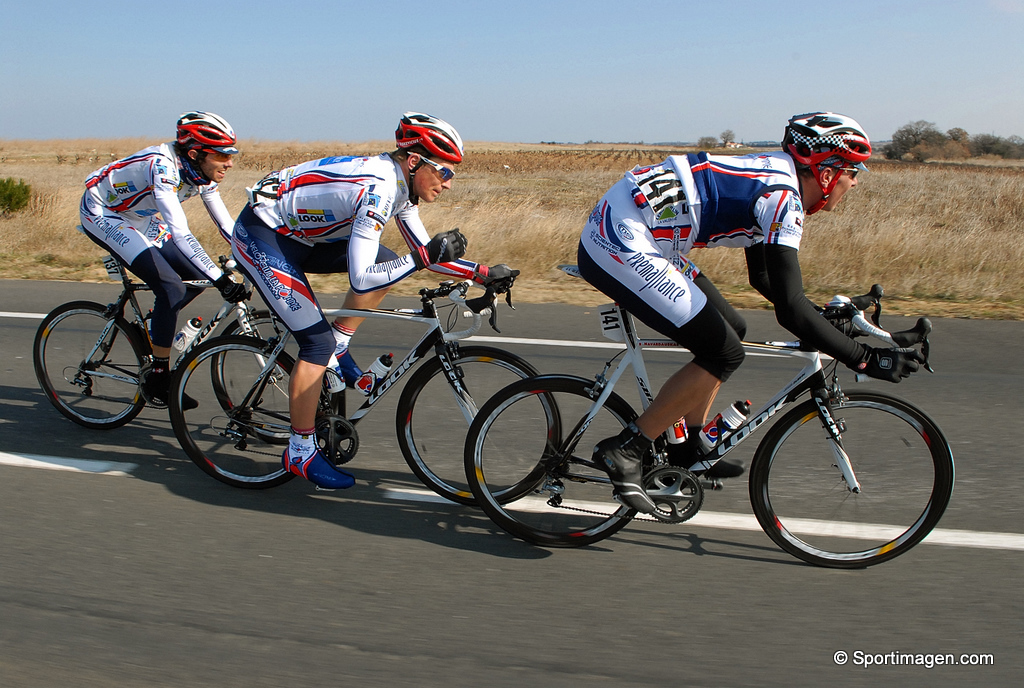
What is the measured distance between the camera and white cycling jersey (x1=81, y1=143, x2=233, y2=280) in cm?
505

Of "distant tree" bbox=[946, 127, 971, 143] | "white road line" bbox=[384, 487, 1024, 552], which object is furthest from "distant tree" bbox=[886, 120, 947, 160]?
"white road line" bbox=[384, 487, 1024, 552]

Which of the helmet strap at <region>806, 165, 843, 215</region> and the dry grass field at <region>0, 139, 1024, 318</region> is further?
the dry grass field at <region>0, 139, 1024, 318</region>

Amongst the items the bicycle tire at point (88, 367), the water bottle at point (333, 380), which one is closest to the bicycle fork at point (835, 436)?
the water bottle at point (333, 380)

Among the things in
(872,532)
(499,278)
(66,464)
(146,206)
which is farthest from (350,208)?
(872,532)

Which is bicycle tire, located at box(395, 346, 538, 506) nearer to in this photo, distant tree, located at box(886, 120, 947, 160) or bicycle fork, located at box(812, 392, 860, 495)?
bicycle fork, located at box(812, 392, 860, 495)

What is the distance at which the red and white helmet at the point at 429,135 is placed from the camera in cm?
403

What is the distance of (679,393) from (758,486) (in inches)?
22.0

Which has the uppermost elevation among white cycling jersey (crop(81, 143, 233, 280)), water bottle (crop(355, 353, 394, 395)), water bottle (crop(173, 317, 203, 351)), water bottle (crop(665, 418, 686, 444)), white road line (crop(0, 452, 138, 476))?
white cycling jersey (crop(81, 143, 233, 280))

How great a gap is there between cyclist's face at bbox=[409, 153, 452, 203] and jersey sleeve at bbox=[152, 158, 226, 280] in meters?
1.58

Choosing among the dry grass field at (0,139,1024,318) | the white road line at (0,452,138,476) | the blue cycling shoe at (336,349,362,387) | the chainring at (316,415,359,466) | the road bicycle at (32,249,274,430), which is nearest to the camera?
the chainring at (316,415,359,466)

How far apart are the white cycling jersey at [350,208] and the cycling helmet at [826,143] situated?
1595 mm

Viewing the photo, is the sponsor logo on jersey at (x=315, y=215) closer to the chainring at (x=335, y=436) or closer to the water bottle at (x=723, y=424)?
the chainring at (x=335, y=436)

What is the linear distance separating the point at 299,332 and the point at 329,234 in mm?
525

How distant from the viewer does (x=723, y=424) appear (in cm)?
374
